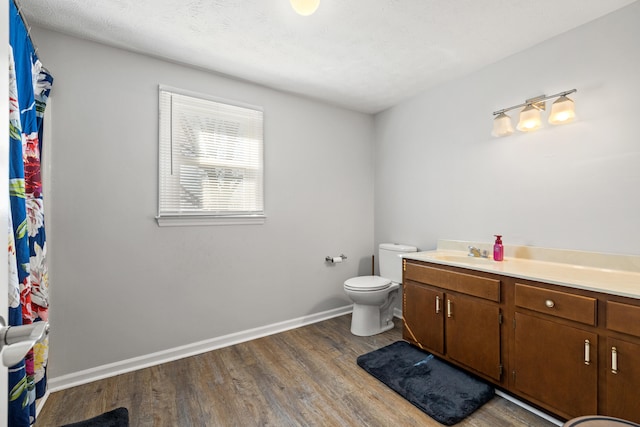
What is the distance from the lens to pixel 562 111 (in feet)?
6.08

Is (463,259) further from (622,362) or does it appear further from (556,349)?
(622,362)

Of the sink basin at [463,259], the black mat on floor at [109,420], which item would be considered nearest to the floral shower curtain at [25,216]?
the black mat on floor at [109,420]

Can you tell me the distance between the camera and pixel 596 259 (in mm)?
1797

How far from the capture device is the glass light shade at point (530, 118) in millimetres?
1979

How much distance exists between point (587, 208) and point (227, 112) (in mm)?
2757

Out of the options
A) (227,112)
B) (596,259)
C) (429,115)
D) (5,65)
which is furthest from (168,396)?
(429,115)

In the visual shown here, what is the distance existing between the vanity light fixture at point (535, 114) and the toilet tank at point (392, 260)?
→ 132 cm

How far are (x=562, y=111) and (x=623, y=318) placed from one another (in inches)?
50.1

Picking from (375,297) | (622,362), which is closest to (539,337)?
(622,362)

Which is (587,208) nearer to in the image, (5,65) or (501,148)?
(501,148)

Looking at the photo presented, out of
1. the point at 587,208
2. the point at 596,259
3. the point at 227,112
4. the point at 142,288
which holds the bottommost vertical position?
the point at 142,288

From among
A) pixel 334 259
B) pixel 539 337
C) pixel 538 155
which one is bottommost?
pixel 539 337

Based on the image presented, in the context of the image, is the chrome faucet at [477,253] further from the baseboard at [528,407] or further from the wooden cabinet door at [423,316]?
the baseboard at [528,407]

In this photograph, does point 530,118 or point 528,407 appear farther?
point 530,118
